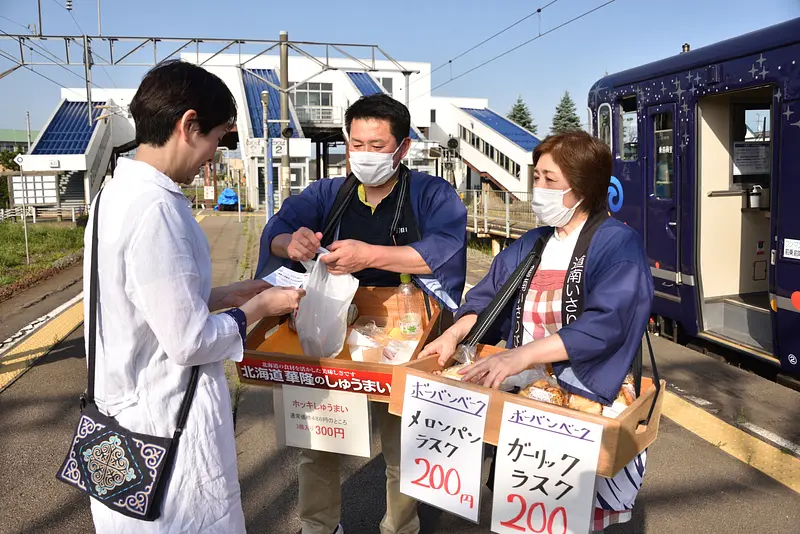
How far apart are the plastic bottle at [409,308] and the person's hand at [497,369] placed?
727mm

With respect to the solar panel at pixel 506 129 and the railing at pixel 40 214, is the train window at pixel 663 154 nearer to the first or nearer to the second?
the railing at pixel 40 214

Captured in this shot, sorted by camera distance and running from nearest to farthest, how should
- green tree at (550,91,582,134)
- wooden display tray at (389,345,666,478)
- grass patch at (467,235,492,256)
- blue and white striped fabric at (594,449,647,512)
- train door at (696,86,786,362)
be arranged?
wooden display tray at (389,345,666,478)
blue and white striped fabric at (594,449,647,512)
train door at (696,86,786,362)
grass patch at (467,235,492,256)
green tree at (550,91,582,134)

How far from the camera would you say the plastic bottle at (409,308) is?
9.32 ft

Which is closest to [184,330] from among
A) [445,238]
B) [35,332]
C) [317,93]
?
[445,238]

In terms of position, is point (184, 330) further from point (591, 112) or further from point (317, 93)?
point (317, 93)

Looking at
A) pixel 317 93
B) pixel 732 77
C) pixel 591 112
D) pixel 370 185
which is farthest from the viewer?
pixel 317 93

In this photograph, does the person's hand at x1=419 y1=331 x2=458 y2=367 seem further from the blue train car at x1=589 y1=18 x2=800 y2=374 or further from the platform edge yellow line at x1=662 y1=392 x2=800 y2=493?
the blue train car at x1=589 y1=18 x2=800 y2=374

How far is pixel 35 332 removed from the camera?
7754 millimetres

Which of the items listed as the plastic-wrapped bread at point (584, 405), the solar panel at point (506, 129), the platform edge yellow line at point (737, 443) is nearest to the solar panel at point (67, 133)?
the solar panel at point (506, 129)

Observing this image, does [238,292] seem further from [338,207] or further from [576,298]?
[576,298]

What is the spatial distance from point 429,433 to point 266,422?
2881mm

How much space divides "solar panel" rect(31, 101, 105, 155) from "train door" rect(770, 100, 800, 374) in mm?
28850

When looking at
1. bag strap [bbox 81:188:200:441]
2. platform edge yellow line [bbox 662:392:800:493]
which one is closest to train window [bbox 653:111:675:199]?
platform edge yellow line [bbox 662:392:800:493]

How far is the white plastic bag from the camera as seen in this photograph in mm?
2623
